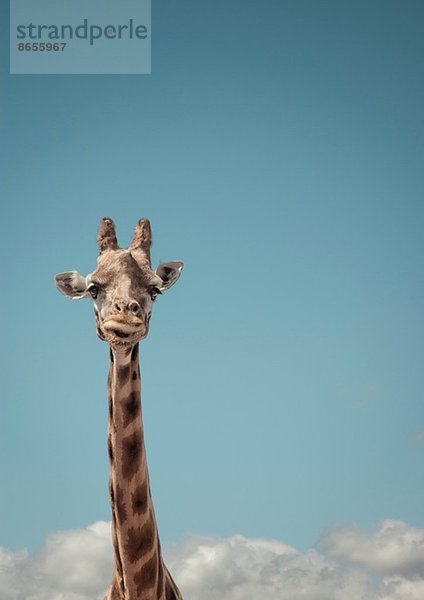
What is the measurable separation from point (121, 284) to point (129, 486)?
302 cm

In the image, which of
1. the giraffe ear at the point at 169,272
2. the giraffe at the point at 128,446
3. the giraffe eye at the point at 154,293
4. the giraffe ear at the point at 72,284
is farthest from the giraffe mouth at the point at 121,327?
the giraffe ear at the point at 169,272

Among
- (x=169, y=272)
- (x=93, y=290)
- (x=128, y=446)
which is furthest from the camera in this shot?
(x=169, y=272)

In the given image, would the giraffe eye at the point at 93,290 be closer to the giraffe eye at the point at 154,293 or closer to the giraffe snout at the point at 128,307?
the giraffe eye at the point at 154,293

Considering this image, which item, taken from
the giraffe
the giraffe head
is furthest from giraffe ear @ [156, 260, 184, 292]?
the giraffe

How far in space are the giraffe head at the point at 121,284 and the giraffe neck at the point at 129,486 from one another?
0.73 meters

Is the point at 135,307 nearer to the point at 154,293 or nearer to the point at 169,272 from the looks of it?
the point at 154,293

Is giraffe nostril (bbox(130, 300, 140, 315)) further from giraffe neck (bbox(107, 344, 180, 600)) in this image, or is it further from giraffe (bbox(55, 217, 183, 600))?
giraffe neck (bbox(107, 344, 180, 600))

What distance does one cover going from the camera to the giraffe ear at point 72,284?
13.0 m

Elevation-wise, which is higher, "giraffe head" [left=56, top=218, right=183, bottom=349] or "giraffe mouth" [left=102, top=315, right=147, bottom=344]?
"giraffe head" [left=56, top=218, right=183, bottom=349]

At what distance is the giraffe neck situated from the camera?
38.5 ft

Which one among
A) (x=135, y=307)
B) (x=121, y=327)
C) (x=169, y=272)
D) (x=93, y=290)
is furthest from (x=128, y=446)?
(x=169, y=272)

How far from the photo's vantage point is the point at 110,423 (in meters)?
11.9

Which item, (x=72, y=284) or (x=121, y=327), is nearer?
(x=121, y=327)

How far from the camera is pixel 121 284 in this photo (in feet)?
37.9
